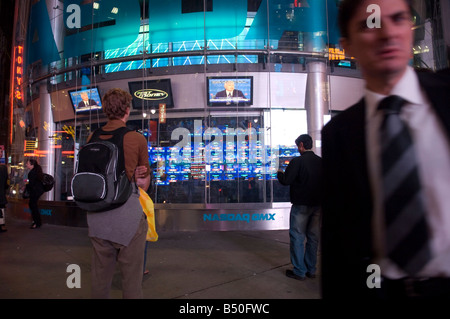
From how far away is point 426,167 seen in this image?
0.74 metres

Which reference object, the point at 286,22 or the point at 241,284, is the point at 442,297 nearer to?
the point at 241,284

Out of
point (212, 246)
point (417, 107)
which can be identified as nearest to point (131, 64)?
point (212, 246)

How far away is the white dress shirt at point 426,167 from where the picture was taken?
719 millimetres

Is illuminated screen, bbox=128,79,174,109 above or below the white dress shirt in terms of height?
above

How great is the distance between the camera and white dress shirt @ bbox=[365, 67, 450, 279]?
0.72m

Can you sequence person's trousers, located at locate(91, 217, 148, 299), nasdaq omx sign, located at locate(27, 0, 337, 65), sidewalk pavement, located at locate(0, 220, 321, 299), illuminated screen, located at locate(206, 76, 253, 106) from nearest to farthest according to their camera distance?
person's trousers, located at locate(91, 217, 148, 299)
sidewalk pavement, located at locate(0, 220, 321, 299)
nasdaq omx sign, located at locate(27, 0, 337, 65)
illuminated screen, located at locate(206, 76, 253, 106)

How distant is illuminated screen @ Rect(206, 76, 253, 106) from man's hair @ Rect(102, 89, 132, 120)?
8.93 metres

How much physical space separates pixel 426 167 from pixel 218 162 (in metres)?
10.1

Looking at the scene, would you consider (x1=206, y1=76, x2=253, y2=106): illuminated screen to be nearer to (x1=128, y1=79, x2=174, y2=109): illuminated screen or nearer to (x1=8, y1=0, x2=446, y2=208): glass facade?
(x1=8, y1=0, x2=446, y2=208): glass facade

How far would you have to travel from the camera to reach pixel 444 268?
717 mm

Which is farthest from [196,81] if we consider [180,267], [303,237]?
[303,237]

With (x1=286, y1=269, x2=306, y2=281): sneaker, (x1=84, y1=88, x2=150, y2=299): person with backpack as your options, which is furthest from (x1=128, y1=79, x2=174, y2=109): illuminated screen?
(x1=84, y1=88, x2=150, y2=299): person with backpack

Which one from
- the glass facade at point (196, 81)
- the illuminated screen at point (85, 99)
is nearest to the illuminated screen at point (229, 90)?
the glass facade at point (196, 81)

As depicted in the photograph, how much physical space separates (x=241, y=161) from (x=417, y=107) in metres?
9.97
